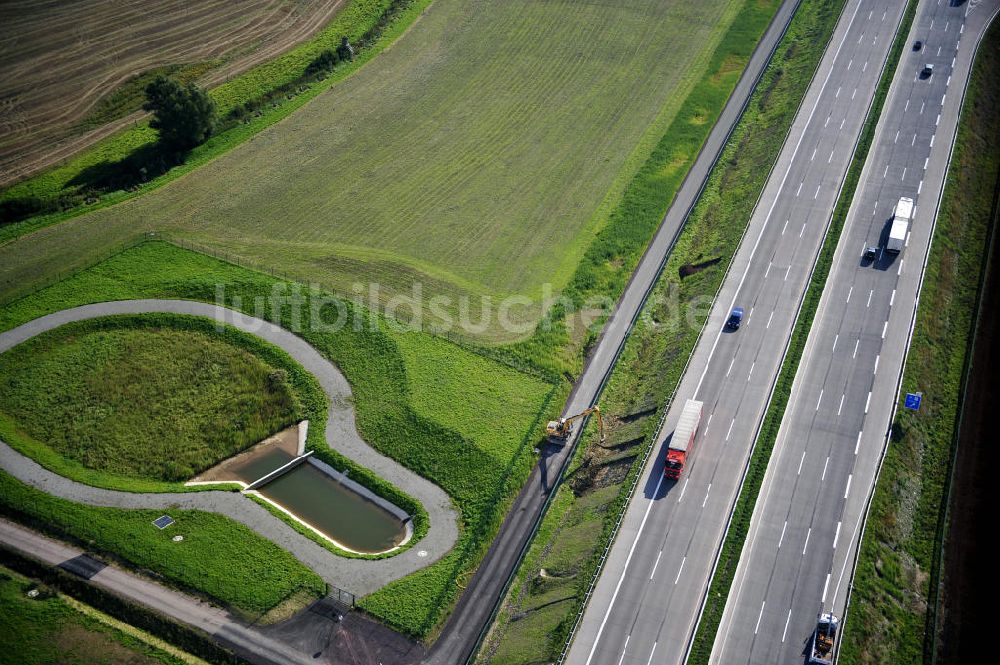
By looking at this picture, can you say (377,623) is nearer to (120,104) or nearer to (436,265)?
(436,265)

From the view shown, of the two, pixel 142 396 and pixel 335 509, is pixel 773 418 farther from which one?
pixel 142 396

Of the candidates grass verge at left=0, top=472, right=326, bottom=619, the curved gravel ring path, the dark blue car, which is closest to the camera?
grass verge at left=0, top=472, right=326, bottom=619

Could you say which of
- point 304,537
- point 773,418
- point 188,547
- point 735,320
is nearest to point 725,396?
point 773,418

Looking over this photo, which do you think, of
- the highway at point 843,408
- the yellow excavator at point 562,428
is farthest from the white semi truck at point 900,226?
the yellow excavator at point 562,428

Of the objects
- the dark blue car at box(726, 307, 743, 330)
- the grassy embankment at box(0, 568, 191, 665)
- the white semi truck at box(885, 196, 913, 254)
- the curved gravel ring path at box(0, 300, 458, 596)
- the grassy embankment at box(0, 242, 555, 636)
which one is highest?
the white semi truck at box(885, 196, 913, 254)

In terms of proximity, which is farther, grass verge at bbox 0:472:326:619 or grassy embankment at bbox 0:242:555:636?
grassy embankment at bbox 0:242:555:636

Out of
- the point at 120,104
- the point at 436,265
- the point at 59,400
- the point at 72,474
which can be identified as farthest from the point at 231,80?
the point at 72,474

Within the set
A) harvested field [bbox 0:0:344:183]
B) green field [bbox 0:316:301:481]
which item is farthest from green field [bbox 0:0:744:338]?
harvested field [bbox 0:0:344:183]

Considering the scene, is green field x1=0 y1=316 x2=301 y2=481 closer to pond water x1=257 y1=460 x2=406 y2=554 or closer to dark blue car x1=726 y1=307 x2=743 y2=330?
pond water x1=257 y1=460 x2=406 y2=554
